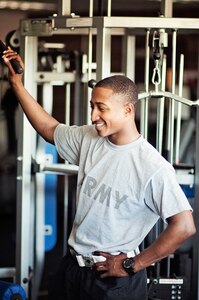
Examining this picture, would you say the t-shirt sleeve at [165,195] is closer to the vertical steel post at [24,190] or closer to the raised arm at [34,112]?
the raised arm at [34,112]

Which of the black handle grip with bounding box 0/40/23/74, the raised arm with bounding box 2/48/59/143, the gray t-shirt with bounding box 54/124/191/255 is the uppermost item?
the black handle grip with bounding box 0/40/23/74

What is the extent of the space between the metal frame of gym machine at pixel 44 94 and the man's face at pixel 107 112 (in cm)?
72

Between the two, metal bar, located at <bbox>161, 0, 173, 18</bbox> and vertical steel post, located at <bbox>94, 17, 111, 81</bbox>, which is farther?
metal bar, located at <bbox>161, 0, 173, 18</bbox>

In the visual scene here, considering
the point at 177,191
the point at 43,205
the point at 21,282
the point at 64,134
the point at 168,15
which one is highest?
the point at 168,15

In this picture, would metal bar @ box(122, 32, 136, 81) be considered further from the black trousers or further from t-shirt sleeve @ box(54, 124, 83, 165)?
the black trousers

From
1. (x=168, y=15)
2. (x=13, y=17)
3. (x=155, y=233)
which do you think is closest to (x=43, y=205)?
(x=155, y=233)

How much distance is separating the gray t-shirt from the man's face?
91 millimetres

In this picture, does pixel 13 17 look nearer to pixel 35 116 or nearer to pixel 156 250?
pixel 35 116

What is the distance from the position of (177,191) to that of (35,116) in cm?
70

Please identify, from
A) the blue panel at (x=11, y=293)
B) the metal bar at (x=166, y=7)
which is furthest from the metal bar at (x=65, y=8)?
the blue panel at (x=11, y=293)

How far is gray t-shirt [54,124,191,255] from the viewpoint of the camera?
220 centimetres

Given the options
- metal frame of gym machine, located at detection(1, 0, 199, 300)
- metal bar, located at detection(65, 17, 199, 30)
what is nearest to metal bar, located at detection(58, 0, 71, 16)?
metal frame of gym machine, located at detection(1, 0, 199, 300)

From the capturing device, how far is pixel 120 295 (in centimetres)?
233

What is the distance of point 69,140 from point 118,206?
0.40m
